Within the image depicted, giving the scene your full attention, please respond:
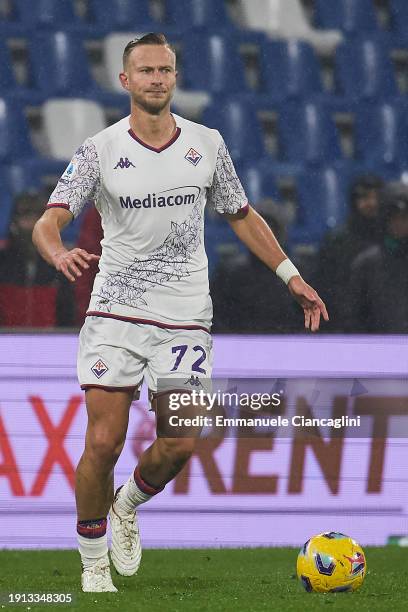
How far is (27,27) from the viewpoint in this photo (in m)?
8.00

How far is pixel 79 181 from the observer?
4891 millimetres

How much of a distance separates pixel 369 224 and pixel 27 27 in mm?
2382

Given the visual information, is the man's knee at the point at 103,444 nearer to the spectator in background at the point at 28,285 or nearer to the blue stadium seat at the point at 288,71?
the spectator in background at the point at 28,285

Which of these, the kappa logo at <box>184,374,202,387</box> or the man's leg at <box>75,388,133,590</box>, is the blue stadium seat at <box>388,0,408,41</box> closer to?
the kappa logo at <box>184,374,202,387</box>

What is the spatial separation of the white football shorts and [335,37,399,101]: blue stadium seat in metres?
3.60

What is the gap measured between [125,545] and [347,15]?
427cm

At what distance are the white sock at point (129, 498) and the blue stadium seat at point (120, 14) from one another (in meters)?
3.58

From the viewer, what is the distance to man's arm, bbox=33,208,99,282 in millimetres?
4359

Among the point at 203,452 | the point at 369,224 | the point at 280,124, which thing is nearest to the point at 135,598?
the point at 203,452

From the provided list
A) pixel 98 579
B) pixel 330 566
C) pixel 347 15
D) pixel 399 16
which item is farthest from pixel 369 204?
pixel 98 579

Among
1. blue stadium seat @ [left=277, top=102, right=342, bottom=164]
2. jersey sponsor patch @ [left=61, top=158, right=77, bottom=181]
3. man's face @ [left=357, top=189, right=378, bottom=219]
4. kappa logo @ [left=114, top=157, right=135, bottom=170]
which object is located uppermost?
kappa logo @ [left=114, top=157, right=135, bottom=170]

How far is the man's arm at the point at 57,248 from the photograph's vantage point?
172 inches

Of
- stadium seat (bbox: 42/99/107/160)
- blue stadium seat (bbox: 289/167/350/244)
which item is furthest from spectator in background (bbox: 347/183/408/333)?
stadium seat (bbox: 42/99/107/160)

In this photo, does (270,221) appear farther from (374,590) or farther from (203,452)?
(374,590)
